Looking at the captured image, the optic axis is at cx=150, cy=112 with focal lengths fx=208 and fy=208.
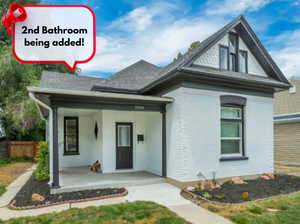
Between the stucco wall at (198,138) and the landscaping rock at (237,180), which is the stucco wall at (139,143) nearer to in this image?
the stucco wall at (198,138)

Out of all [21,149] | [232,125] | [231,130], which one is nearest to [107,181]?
[231,130]

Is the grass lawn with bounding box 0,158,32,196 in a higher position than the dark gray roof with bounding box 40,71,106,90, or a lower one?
lower

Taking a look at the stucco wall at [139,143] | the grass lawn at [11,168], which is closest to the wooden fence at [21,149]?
the grass lawn at [11,168]

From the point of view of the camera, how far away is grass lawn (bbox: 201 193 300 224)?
3.90 m

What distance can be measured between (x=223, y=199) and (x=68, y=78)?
9.27m

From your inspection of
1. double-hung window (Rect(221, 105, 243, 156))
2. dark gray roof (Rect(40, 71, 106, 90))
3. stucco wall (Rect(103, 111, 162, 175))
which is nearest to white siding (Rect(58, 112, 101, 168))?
dark gray roof (Rect(40, 71, 106, 90))

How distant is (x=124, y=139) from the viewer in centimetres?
825

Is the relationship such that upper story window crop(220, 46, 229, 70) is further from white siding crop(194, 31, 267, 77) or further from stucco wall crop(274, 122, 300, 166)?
stucco wall crop(274, 122, 300, 166)

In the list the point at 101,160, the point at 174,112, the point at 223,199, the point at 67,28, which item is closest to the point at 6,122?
the point at 101,160

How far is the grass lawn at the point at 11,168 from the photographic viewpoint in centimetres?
785

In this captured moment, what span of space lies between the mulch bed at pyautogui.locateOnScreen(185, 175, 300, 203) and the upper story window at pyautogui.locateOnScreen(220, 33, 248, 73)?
4054 millimetres

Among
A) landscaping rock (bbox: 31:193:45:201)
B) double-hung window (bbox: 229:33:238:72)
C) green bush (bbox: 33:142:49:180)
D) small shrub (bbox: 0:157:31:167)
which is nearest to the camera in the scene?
landscaping rock (bbox: 31:193:45:201)

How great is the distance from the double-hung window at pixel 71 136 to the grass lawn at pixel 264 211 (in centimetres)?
700

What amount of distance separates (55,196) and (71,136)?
4.78 m
